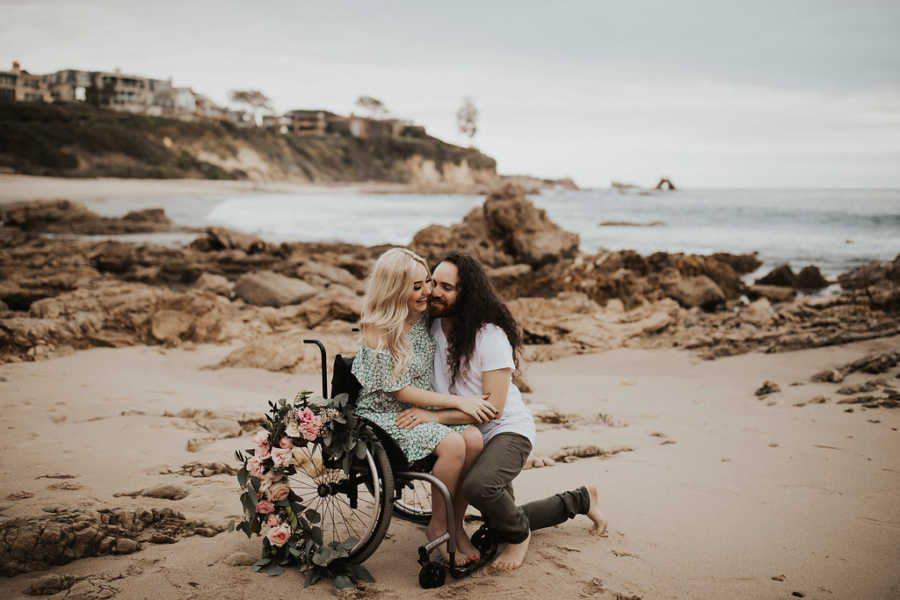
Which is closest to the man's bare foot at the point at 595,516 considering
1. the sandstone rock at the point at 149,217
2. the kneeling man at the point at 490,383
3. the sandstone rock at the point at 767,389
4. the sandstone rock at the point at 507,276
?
the kneeling man at the point at 490,383

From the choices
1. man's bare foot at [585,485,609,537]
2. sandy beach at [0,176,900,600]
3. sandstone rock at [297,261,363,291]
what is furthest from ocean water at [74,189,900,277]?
man's bare foot at [585,485,609,537]

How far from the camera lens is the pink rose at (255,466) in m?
3.04

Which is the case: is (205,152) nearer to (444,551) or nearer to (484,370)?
(484,370)

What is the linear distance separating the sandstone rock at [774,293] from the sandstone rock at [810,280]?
1722 millimetres

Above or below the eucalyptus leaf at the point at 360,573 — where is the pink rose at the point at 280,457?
above

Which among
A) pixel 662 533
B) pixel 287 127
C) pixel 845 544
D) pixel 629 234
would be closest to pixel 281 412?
pixel 662 533

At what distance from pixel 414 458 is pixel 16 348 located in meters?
6.66

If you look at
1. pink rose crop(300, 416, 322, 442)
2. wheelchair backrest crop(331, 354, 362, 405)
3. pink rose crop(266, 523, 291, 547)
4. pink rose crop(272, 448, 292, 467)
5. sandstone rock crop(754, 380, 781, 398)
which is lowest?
pink rose crop(266, 523, 291, 547)

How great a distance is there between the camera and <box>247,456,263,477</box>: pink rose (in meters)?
3.04

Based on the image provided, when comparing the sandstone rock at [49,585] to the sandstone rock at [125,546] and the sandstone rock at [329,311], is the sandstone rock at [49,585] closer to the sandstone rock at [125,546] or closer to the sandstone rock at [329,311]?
the sandstone rock at [125,546]

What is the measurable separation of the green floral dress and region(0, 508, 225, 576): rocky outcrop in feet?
3.88

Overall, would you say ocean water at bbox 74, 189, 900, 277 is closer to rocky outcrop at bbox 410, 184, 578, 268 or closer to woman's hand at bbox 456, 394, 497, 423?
rocky outcrop at bbox 410, 184, 578, 268

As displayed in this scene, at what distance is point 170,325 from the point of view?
873cm

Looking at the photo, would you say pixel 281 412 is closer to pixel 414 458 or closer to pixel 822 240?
pixel 414 458
